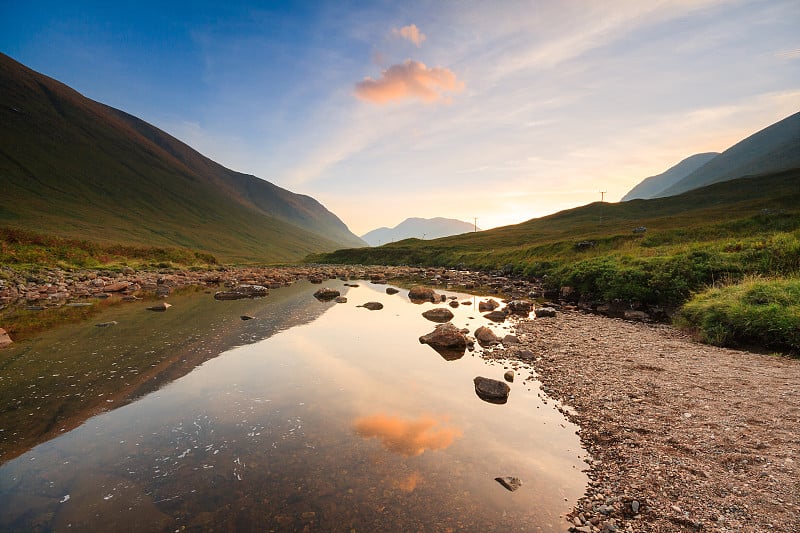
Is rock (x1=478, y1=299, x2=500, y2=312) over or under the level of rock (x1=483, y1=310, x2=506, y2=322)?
over

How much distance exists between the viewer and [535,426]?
933cm

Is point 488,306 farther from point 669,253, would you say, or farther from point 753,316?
point 669,253

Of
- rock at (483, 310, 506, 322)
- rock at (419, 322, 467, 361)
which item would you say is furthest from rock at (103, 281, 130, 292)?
rock at (483, 310, 506, 322)

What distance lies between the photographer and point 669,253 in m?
28.1

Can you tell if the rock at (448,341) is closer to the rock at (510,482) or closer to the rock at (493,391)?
the rock at (493,391)

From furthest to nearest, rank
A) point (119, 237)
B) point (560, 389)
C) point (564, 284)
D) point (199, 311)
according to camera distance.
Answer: point (119, 237) < point (564, 284) < point (199, 311) < point (560, 389)

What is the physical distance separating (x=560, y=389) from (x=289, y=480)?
29.5ft

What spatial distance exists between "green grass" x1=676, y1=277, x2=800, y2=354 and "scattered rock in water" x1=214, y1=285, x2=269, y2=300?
35.0m

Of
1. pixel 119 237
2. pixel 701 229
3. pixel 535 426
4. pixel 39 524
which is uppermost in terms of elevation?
pixel 119 237

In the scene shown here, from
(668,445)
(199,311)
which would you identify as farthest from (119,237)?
(668,445)

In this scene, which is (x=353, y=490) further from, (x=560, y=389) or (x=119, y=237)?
(x=119, y=237)

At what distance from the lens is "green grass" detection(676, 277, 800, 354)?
43.8ft

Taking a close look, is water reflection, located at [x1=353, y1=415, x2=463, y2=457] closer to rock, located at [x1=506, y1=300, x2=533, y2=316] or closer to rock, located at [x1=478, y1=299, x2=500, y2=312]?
rock, located at [x1=506, y1=300, x2=533, y2=316]

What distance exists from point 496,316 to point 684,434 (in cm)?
1547
